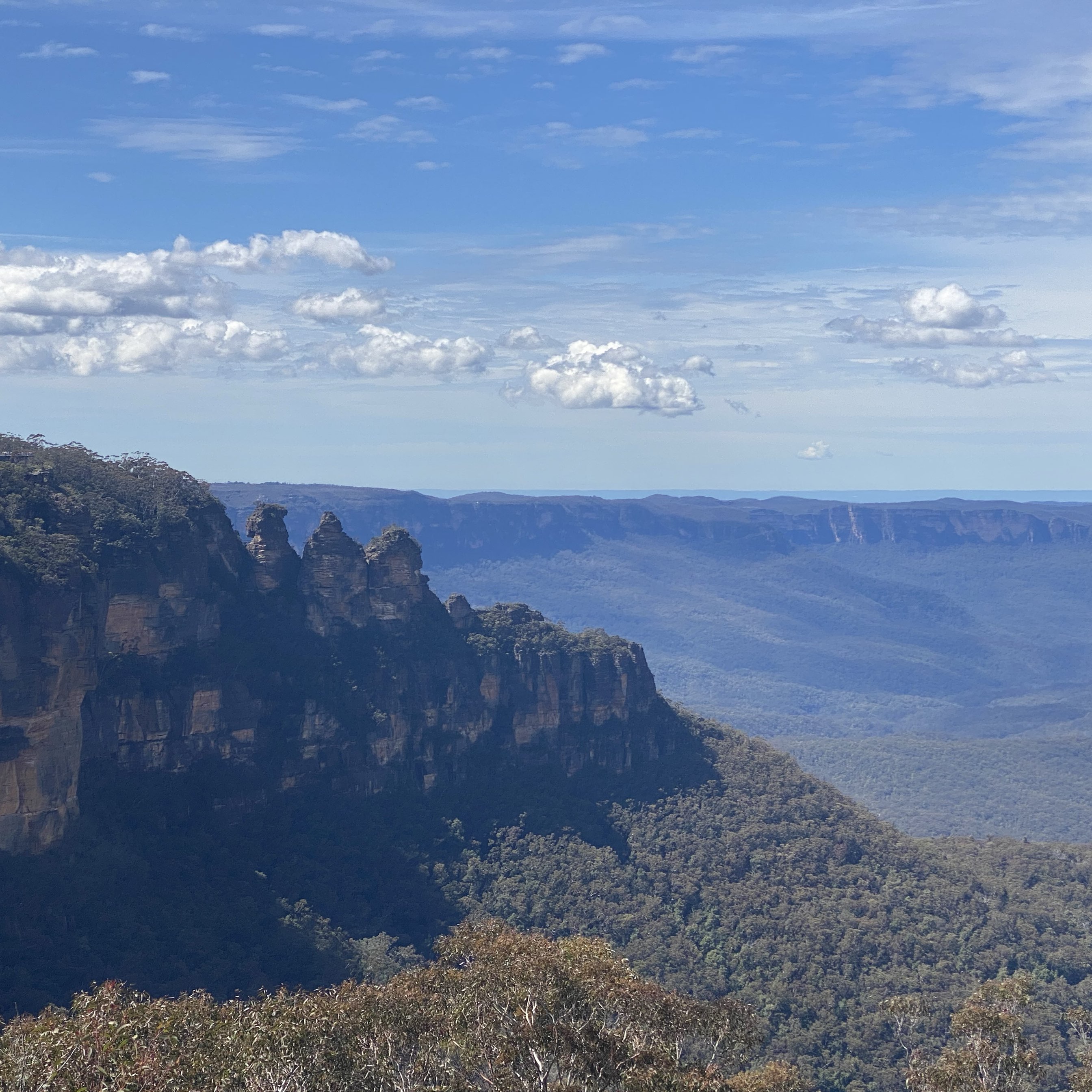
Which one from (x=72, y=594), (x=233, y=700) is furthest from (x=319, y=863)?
(x=72, y=594)

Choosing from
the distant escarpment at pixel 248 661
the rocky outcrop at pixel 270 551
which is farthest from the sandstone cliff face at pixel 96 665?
the rocky outcrop at pixel 270 551

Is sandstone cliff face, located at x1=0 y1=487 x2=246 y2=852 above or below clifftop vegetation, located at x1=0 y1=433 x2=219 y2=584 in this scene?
below

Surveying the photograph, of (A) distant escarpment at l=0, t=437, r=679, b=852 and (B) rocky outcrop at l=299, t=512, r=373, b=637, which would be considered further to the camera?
(B) rocky outcrop at l=299, t=512, r=373, b=637

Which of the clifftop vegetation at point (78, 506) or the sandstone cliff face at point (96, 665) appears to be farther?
the clifftop vegetation at point (78, 506)

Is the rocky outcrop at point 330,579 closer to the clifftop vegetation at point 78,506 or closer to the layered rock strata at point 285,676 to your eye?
the layered rock strata at point 285,676

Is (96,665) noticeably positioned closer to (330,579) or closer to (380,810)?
(380,810)

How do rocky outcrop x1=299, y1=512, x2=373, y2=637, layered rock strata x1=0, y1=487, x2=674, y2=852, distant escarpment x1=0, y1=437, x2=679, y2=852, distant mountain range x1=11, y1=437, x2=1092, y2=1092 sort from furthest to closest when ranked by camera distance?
1. rocky outcrop x1=299, y1=512, x2=373, y2=637
2. distant mountain range x1=11, y1=437, x2=1092, y2=1092
3. distant escarpment x1=0, y1=437, x2=679, y2=852
4. layered rock strata x1=0, y1=487, x2=674, y2=852

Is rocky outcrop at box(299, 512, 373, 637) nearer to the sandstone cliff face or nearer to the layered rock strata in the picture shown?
the layered rock strata

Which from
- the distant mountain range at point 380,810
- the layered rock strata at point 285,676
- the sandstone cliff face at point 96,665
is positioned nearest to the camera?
the sandstone cliff face at point 96,665

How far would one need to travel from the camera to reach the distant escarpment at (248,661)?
196ft

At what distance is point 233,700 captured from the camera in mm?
74000

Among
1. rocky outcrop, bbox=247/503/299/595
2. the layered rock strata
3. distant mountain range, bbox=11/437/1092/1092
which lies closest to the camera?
the layered rock strata

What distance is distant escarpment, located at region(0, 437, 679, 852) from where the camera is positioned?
5962 cm

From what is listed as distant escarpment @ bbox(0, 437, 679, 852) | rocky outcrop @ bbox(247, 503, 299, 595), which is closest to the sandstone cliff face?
distant escarpment @ bbox(0, 437, 679, 852)
